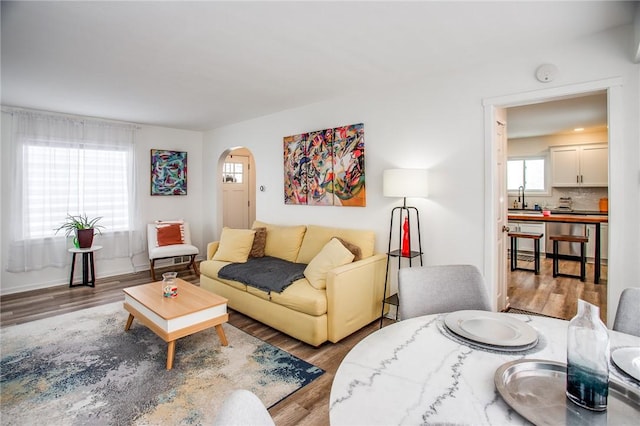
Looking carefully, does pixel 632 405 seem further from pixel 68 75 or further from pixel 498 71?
pixel 68 75

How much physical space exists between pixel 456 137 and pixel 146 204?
4971 mm

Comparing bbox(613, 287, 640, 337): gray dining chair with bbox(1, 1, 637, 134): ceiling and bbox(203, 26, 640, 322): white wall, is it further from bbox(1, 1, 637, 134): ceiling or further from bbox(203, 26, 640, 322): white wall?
bbox(1, 1, 637, 134): ceiling

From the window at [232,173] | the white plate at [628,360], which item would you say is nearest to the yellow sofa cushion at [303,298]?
the white plate at [628,360]

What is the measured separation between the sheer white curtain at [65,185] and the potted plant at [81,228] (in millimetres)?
75

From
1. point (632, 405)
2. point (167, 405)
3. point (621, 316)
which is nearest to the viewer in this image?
point (632, 405)

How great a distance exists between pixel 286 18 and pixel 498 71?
1.89 meters

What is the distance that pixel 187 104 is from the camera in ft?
14.1

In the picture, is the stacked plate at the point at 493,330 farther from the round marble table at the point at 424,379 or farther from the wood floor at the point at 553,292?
the wood floor at the point at 553,292

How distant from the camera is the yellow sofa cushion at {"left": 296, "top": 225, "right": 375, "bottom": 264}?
3.55m

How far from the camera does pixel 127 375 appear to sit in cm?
248

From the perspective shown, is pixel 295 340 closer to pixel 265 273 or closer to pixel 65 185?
pixel 265 273

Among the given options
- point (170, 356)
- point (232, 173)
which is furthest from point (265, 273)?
point (232, 173)

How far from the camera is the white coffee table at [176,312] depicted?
8.54ft

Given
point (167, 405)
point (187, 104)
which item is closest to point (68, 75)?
point (187, 104)
